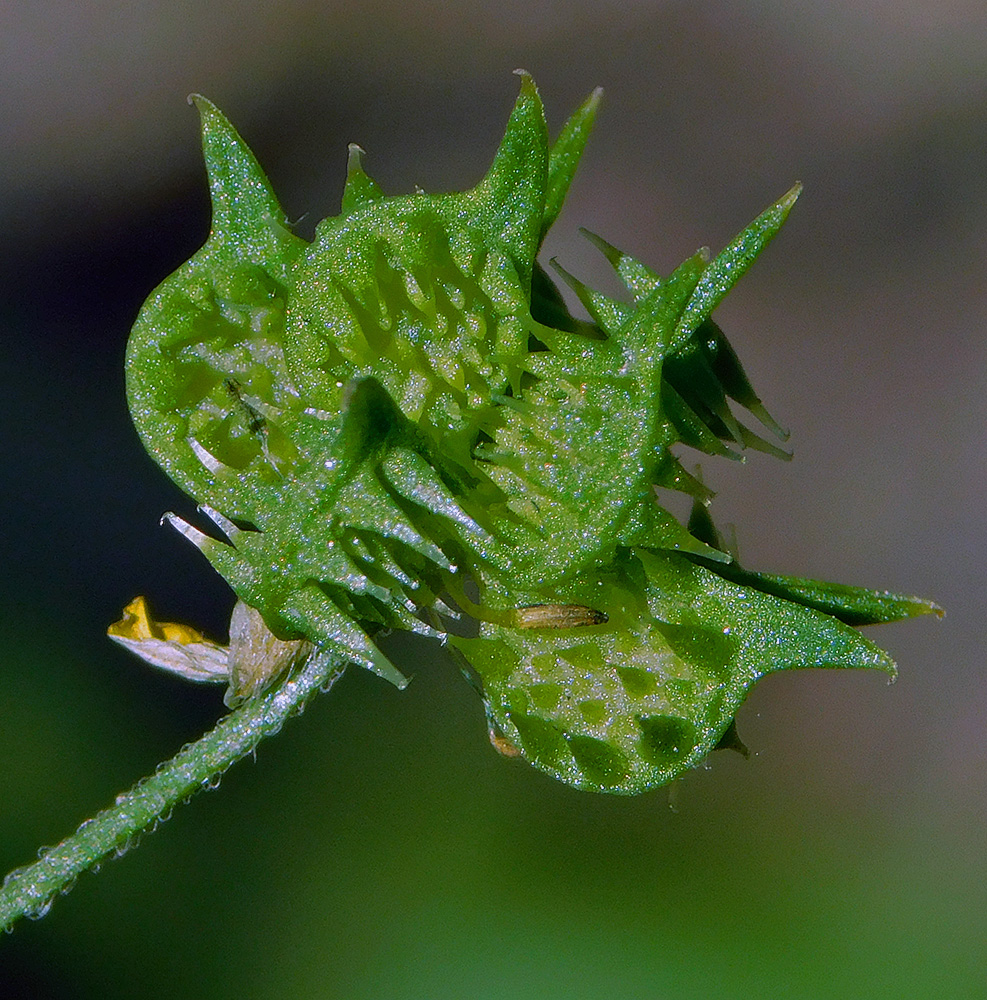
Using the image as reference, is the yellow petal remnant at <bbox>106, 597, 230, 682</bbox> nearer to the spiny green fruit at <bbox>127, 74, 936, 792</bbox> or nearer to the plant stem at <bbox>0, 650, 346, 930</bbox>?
the plant stem at <bbox>0, 650, 346, 930</bbox>

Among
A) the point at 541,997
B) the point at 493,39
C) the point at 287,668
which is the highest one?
the point at 493,39

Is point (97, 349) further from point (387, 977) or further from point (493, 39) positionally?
point (387, 977)

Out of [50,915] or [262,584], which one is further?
[50,915]

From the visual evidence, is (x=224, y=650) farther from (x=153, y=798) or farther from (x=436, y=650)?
(x=436, y=650)

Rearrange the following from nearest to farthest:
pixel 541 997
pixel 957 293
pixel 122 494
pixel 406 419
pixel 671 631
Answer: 1. pixel 406 419
2. pixel 671 631
3. pixel 541 997
4. pixel 122 494
5. pixel 957 293

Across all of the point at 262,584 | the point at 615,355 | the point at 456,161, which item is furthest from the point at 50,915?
the point at 456,161
